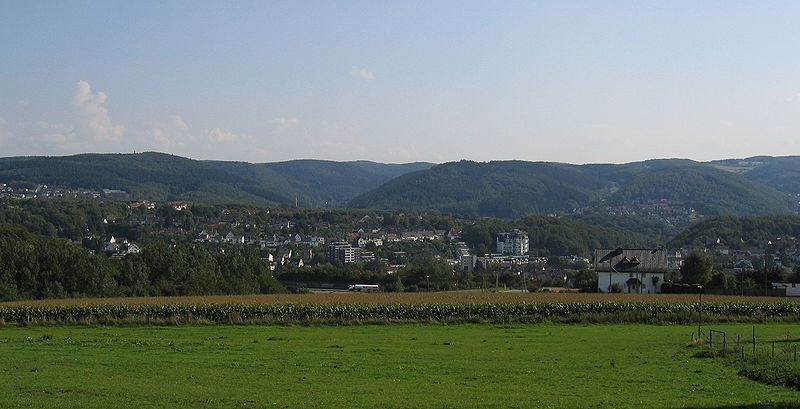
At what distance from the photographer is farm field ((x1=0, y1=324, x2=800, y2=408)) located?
2375 cm

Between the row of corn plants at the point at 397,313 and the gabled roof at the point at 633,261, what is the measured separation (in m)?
25.3

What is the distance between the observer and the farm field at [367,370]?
935 inches

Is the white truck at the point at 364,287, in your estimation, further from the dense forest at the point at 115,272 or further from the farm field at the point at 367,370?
the farm field at the point at 367,370

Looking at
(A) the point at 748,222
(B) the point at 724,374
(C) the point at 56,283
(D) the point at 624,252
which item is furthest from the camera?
(A) the point at 748,222

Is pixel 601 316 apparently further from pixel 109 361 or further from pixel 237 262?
pixel 237 262

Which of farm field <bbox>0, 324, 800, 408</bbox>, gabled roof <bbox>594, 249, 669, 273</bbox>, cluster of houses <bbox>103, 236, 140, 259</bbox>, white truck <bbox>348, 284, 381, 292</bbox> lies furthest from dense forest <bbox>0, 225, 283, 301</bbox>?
cluster of houses <bbox>103, 236, 140, 259</bbox>

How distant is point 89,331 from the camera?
4906cm

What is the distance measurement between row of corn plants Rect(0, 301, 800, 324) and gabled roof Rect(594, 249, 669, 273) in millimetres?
25253

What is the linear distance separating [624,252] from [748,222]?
10602 cm

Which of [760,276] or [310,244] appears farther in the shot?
[310,244]

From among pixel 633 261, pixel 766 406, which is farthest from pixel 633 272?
pixel 766 406

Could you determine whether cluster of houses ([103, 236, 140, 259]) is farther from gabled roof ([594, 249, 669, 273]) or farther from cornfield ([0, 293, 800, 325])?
cornfield ([0, 293, 800, 325])

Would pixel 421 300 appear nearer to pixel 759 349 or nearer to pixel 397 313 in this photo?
pixel 397 313

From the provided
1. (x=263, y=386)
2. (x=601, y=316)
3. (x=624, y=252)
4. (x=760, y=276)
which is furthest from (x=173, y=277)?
(x=263, y=386)
